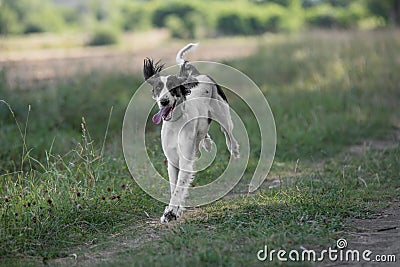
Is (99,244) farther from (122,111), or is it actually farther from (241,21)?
(241,21)

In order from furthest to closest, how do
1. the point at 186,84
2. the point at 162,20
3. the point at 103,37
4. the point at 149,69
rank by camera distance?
1. the point at 162,20
2. the point at 103,37
3. the point at 149,69
4. the point at 186,84

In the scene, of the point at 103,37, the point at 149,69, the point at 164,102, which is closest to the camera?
the point at 164,102

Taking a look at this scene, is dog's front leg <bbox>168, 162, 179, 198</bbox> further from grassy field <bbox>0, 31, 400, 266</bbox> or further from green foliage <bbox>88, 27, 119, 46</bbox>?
green foliage <bbox>88, 27, 119, 46</bbox>

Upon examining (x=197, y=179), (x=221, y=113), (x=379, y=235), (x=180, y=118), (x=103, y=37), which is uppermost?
(x=180, y=118)

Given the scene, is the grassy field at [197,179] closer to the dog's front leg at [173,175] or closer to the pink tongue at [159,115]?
the dog's front leg at [173,175]

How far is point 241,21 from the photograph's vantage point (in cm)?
3441

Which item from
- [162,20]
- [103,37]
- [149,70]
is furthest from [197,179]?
[162,20]

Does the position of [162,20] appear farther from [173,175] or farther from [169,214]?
[169,214]

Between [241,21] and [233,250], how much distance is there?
30.5 meters

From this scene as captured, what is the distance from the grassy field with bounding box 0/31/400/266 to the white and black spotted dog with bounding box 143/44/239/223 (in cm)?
36

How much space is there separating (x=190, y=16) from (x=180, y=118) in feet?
90.7

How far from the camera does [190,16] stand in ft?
107

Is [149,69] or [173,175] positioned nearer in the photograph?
[149,69]

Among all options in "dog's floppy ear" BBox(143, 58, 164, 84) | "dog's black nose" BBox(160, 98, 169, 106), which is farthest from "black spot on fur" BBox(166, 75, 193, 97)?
"dog's floppy ear" BBox(143, 58, 164, 84)
